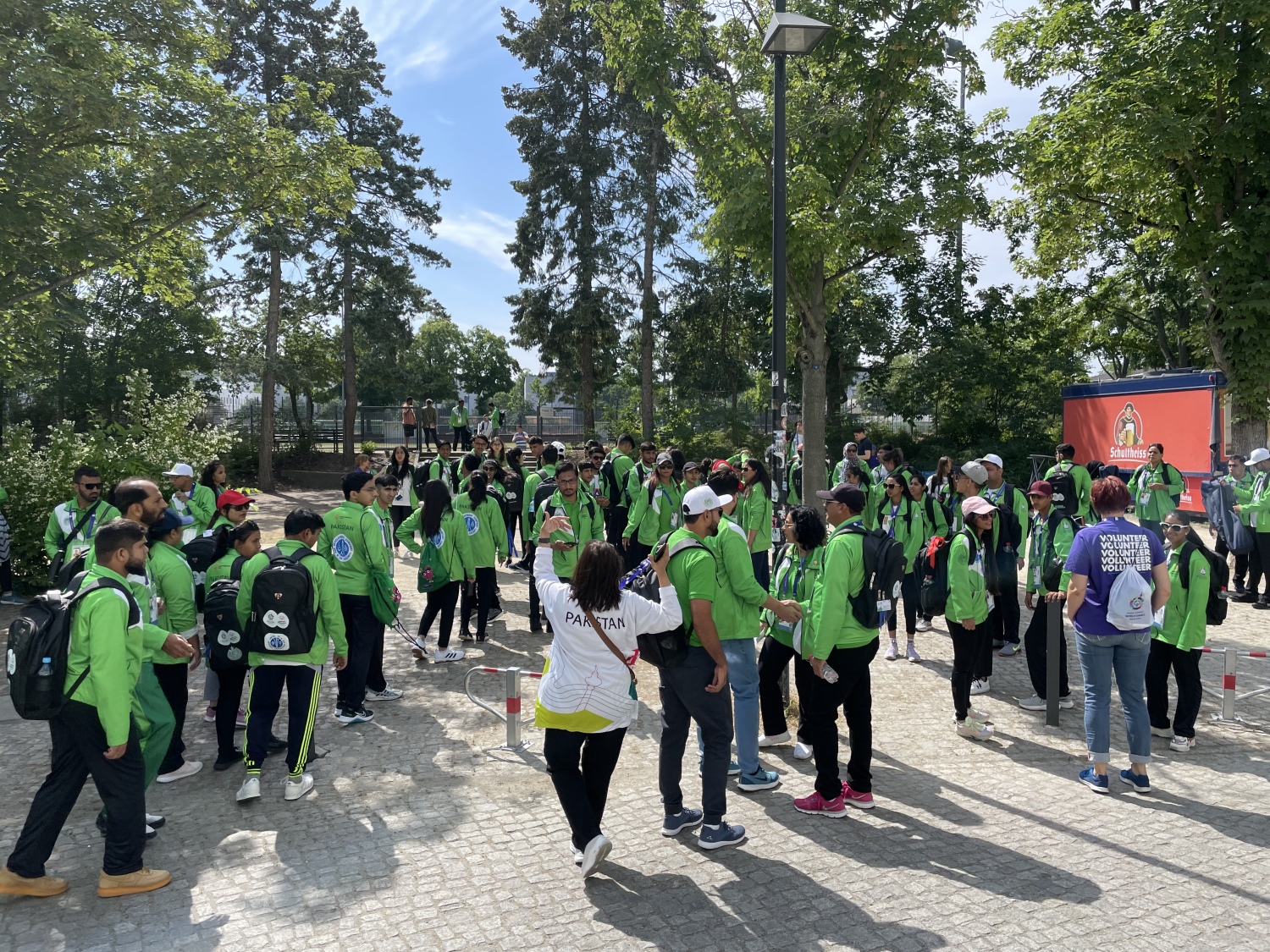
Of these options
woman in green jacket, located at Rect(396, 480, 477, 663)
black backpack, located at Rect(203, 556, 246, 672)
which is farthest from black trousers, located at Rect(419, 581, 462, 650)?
black backpack, located at Rect(203, 556, 246, 672)

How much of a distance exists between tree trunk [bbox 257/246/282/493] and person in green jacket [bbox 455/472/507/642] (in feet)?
60.3

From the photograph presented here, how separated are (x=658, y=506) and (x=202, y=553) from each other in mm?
4705

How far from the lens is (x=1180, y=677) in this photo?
20.5 ft

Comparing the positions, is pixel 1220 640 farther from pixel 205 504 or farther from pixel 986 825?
pixel 205 504

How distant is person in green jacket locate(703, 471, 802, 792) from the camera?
4957 millimetres

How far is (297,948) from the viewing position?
12.6 feet

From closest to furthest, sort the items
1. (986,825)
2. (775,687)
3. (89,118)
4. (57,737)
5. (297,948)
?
(297,948) < (57,737) < (986,825) < (775,687) < (89,118)

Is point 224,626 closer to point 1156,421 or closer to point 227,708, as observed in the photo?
point 227,708

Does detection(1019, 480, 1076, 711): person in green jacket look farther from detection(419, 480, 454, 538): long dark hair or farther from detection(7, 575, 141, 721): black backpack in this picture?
detection(7, 575, 141, 721): black backpack

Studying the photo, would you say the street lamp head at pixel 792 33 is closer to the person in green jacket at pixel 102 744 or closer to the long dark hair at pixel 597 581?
the long dark hair at pixel 597 581

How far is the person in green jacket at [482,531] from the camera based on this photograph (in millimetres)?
8422

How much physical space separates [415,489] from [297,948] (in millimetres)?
9436

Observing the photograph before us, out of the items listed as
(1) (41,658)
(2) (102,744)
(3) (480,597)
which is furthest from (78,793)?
(3) (480,597)

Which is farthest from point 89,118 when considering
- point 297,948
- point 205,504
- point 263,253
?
point 263,253
